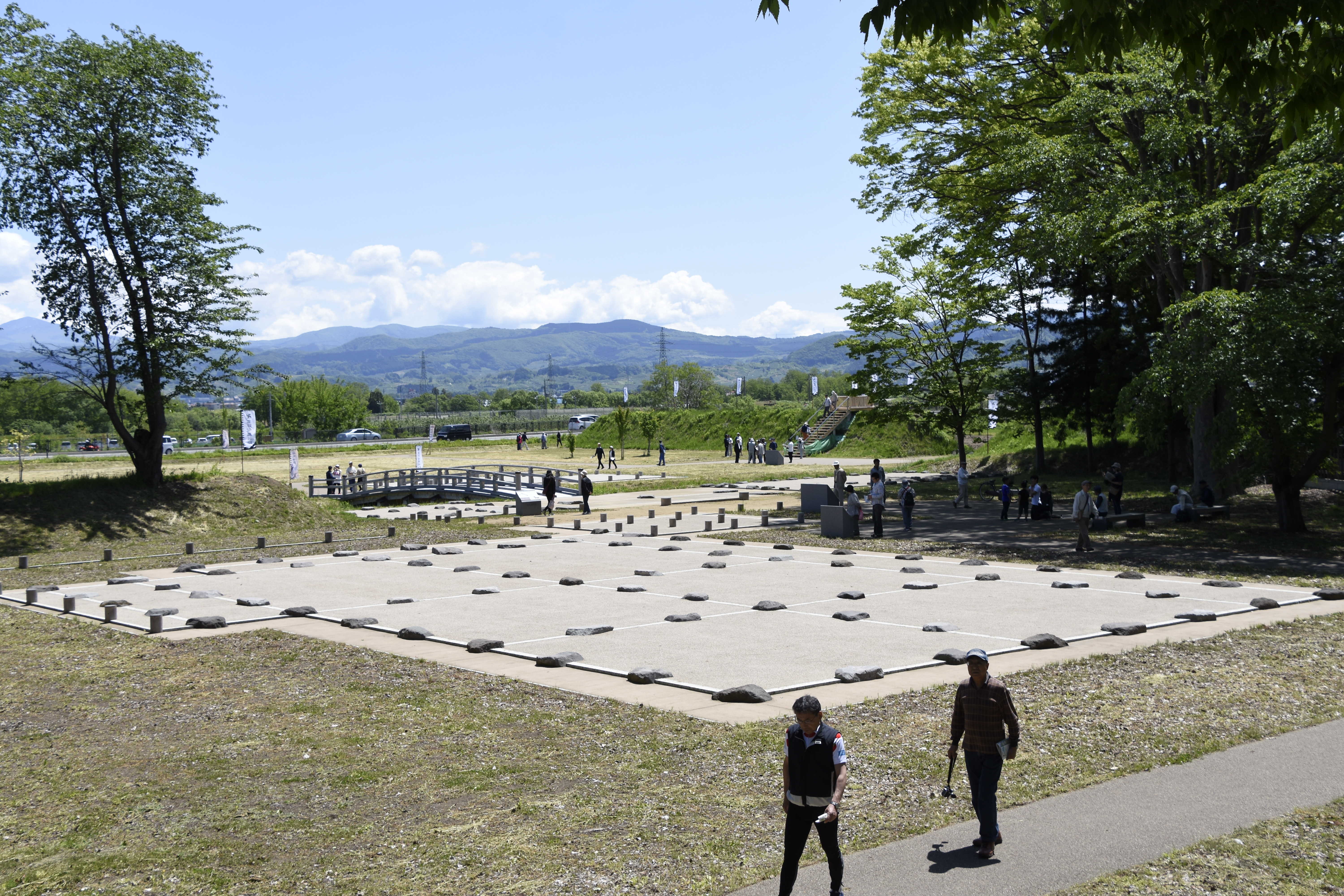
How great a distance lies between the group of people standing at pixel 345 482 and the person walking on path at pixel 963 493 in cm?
2447

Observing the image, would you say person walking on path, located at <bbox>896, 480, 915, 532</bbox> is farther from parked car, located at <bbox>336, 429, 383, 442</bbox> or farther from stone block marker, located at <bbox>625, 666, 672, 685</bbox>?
parked car, located at <bbox>336, 429, 383, 442</bbox>

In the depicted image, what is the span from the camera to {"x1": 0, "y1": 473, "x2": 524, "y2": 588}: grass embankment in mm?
29438

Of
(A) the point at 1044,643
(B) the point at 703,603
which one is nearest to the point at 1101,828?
(A) the point at 1044,643

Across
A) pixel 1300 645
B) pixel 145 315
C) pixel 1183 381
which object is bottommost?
pixel 1300 645

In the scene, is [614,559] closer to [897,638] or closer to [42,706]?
[897,638]

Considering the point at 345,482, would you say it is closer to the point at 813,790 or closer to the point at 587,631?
the point at 587,631

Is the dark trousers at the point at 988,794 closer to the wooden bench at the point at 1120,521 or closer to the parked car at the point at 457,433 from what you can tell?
the wooden bench at the point at 1120,521

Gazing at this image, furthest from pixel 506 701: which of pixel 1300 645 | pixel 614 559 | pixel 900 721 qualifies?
pixel 614 559

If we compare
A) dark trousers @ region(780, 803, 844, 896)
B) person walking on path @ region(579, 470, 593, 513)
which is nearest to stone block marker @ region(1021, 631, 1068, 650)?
dark trousers @ region(780, 803, 844, 896)

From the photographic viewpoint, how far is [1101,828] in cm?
744

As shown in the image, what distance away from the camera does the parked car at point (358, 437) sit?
113 metres

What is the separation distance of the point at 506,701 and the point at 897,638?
5891 mm

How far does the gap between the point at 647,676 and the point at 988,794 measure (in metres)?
5.90

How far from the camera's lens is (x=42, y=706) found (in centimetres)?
1235
